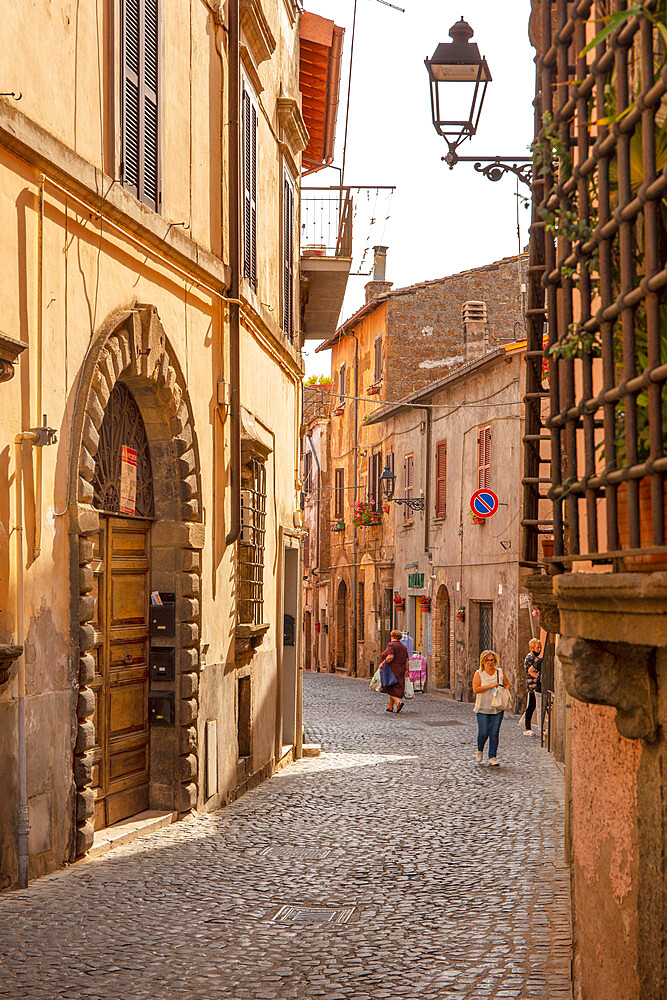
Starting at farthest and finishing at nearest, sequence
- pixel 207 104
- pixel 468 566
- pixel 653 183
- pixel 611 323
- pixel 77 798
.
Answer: pixel 468 566 → pixel 207 104 → pixel 77 798 → pixel 611 323 → pixel 653 183

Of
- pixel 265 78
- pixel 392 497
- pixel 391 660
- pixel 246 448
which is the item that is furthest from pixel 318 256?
pixel 392 497

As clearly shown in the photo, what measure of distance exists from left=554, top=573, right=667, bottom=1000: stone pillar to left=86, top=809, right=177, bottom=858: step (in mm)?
4585

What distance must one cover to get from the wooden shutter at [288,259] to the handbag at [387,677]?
882cm

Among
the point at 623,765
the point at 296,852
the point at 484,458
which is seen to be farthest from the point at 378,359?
the point at 623,765

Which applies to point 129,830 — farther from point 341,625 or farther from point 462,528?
point 341,625

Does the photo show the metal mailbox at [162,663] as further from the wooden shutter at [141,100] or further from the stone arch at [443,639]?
the stone arch at [443,639]

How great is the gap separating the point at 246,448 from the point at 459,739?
7.56 meters

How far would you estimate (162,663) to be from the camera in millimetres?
10266

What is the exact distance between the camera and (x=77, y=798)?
818cm

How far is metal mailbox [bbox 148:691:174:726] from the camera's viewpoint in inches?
402

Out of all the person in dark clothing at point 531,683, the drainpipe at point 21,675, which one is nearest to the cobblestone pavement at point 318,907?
the drainpipe at point 21,675

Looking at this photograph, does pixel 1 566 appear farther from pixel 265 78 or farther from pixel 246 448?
pixel 265 78

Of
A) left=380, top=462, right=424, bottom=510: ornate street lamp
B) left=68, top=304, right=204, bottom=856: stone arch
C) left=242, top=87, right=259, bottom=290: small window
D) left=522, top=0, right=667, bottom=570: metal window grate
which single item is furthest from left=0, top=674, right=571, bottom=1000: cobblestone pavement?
left=380, top=462, right=424, bottom=510: ornate street lamp

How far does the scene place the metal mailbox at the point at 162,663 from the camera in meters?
10.2
